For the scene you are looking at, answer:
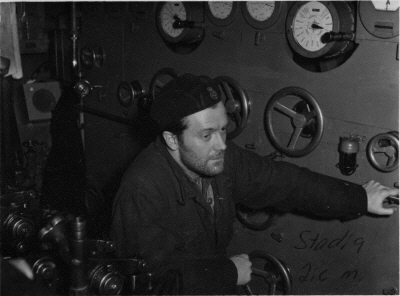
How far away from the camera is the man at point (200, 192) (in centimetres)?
205

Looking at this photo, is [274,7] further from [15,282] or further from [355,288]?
[15,282]

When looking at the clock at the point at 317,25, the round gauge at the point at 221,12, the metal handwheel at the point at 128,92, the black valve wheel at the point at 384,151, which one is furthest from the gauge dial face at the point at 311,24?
the metal handwheel at the point at 128,92

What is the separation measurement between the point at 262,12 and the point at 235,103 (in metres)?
0.61

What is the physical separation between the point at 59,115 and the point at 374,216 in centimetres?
324

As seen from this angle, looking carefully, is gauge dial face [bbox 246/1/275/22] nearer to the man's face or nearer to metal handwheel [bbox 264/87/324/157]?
metal handwheel [bbox 264/87/324/157]

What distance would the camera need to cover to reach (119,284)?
155cm

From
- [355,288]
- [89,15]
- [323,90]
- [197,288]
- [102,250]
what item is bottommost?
[355,288]

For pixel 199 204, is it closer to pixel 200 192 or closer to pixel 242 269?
pixel 200 192

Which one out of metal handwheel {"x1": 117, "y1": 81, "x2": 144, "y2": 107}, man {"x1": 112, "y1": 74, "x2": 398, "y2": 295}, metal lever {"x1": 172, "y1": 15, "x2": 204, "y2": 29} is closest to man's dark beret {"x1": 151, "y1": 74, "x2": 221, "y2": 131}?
man {"x1": 112, "y1": 74, "x2": 398, "y2": 295}

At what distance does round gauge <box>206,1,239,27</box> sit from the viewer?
312 cm

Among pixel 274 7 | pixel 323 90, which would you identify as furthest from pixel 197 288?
pixel 274 7

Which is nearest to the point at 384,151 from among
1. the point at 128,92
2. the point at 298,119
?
the point at 298,119

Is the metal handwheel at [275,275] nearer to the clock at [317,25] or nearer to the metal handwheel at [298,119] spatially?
the metal handwheel at [298,119]

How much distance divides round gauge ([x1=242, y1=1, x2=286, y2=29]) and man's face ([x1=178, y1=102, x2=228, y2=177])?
93cm
